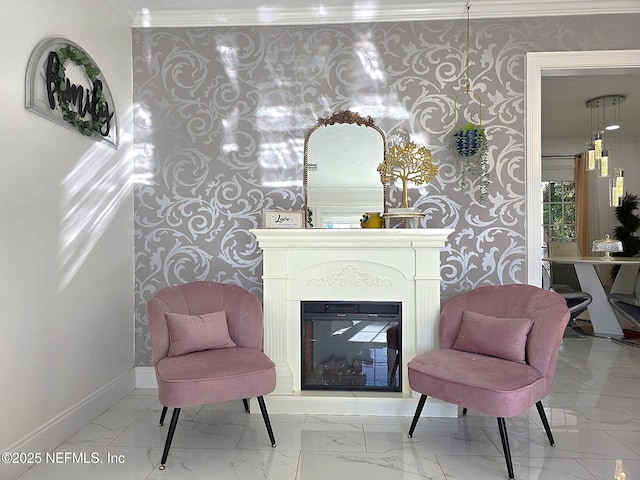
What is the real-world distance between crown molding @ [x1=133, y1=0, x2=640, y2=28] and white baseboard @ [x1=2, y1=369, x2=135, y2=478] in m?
2.60

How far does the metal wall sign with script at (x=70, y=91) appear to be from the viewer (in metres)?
2.11

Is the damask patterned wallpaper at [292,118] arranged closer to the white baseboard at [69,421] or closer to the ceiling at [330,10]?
the ceiling at [330,10]

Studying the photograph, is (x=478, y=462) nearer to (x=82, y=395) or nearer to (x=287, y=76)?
(x=82, y=395)

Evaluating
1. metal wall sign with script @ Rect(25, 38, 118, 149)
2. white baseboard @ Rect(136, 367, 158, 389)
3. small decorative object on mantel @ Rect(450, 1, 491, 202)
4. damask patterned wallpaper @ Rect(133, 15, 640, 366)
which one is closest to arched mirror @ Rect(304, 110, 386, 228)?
damask patterned wallpaper @ Rect(133, 15, 640, 366)

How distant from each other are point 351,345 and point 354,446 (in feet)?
2.29

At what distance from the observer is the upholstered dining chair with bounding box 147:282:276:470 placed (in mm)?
2072

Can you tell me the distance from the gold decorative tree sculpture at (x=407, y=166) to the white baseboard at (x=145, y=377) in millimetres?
2186

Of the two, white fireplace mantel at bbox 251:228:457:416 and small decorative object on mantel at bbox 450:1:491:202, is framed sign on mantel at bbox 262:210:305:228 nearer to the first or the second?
white fireplace mantel at bbox 251:228:457:416

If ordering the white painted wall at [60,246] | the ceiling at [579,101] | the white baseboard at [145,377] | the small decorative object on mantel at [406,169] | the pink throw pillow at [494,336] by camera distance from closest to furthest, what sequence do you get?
the white painted wall at [60,246]
the pink throw pillow at [494,336]
the small decorative object on mantel at [406,169]
the white baseboard at [145,377]
the ceiling at [579,101]

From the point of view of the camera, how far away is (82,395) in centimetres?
250

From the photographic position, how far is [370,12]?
9.94ft

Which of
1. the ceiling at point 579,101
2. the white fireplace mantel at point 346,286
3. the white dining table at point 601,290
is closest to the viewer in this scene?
the white fireplace mantel at point 346,286

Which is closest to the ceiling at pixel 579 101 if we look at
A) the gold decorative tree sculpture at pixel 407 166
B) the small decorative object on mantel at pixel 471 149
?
the small decorative object on mantel at pixel 471 149

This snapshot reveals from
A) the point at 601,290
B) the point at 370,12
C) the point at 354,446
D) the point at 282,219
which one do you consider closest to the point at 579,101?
the point at 601,290
